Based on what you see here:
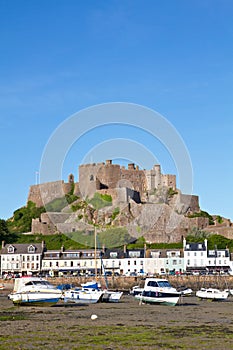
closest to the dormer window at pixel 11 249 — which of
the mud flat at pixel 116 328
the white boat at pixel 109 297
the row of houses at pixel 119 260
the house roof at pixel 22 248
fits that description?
the row of houses at pixel 119 260

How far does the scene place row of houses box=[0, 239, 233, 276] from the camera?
77.0 meters

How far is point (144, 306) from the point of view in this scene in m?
35.1

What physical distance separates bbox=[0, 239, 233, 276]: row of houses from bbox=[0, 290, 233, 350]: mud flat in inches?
1726

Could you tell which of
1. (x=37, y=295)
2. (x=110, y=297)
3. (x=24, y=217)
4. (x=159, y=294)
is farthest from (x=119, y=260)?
(x=37, y=295)

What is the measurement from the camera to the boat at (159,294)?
3475cm

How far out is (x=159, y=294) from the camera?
3500 centimetres

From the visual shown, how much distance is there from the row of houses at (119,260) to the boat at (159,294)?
3973cm

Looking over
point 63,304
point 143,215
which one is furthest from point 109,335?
point 143,215

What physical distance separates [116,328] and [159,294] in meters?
12.1

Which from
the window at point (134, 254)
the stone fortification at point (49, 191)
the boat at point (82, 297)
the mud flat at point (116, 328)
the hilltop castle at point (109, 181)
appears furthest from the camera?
the stone fortification at point (49, 191)

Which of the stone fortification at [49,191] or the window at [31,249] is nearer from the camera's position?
the window at [31,249]

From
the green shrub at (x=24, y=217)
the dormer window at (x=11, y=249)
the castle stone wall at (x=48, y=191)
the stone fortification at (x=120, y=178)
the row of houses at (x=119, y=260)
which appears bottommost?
the row of houses at (x=119, y=260)

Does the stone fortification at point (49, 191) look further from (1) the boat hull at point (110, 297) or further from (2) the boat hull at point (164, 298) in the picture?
(2) the boat hull at point (164, 298)

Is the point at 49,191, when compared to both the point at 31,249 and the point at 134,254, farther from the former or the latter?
the point at 134,254
